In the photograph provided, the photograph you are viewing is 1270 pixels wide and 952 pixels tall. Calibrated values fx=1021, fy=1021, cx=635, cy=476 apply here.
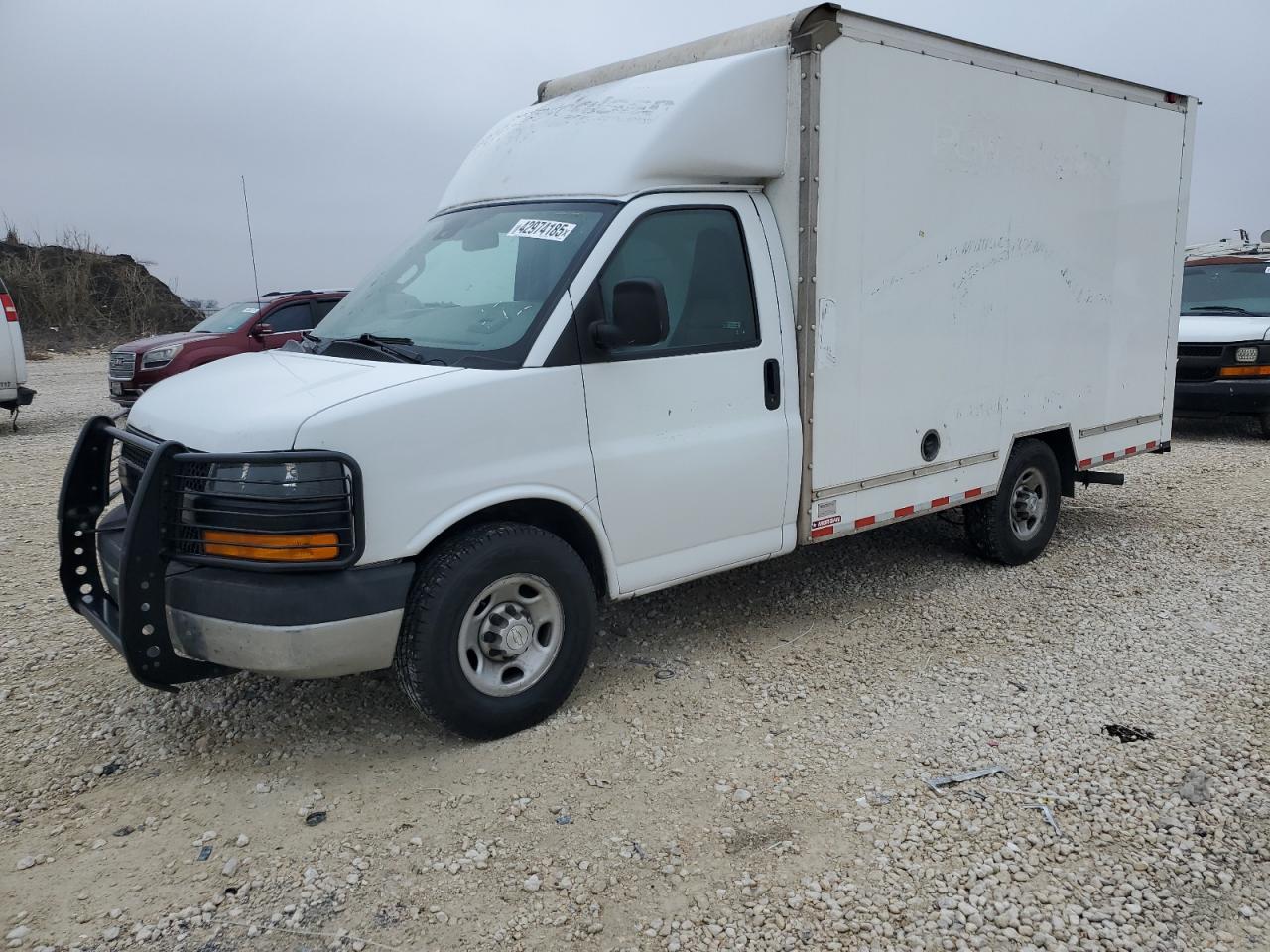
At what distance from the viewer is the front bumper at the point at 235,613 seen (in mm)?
3605

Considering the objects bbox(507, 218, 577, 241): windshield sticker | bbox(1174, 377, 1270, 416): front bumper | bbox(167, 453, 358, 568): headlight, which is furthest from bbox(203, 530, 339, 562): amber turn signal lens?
bbox(1174, 377, 1270, 416): front bumper

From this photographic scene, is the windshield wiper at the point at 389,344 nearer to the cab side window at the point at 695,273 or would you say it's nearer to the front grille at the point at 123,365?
the cab side window at the point at 695,273

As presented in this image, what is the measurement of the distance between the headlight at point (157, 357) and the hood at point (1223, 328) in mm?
11344

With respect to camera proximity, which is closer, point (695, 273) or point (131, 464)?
point (131, 464)

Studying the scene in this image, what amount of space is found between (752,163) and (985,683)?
2635 millimetres

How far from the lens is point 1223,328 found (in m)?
11.0

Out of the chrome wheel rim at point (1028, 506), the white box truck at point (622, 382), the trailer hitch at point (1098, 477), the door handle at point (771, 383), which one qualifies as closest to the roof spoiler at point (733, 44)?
the white box truck at point (622, 382)

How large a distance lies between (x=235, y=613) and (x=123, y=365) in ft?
33.6

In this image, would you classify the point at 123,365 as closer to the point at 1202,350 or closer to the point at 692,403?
the point at 692,403

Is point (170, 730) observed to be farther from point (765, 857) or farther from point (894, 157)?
point (894, 157)

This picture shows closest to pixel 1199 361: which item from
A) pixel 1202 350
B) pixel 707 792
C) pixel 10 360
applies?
pixel 1202 350

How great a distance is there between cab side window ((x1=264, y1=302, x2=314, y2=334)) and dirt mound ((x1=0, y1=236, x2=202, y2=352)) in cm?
1467

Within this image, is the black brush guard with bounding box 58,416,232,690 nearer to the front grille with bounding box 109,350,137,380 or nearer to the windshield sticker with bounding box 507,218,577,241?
the windshield sticker with bounding box 507,218,577,241

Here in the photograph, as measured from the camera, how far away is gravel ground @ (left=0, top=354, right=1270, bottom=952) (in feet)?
10.2
